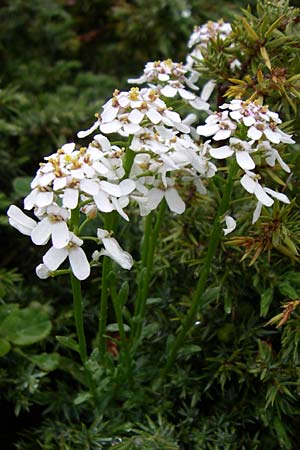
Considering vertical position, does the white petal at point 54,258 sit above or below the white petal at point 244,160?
above

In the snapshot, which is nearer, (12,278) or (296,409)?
(296,409)

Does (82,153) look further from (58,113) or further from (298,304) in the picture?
(58,113)

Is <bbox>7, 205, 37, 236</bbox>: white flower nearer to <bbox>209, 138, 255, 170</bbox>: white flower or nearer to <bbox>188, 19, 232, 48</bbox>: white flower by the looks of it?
<bbox>209, 138, 255, 170</bbox>: white flower

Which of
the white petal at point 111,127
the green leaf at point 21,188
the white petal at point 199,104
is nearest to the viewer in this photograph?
the white petal at point 111,127

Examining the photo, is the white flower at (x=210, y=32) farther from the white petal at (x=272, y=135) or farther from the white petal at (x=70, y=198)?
the white petal at (x=70, y=198)

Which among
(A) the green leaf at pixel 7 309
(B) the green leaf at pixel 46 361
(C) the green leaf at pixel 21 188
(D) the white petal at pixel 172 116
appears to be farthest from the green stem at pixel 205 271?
(C) the green leaf at pixel 21 188

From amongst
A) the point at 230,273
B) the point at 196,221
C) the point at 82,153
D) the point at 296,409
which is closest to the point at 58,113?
the point at 196,221

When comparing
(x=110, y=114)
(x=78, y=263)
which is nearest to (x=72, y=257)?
(x=78, y=263)
